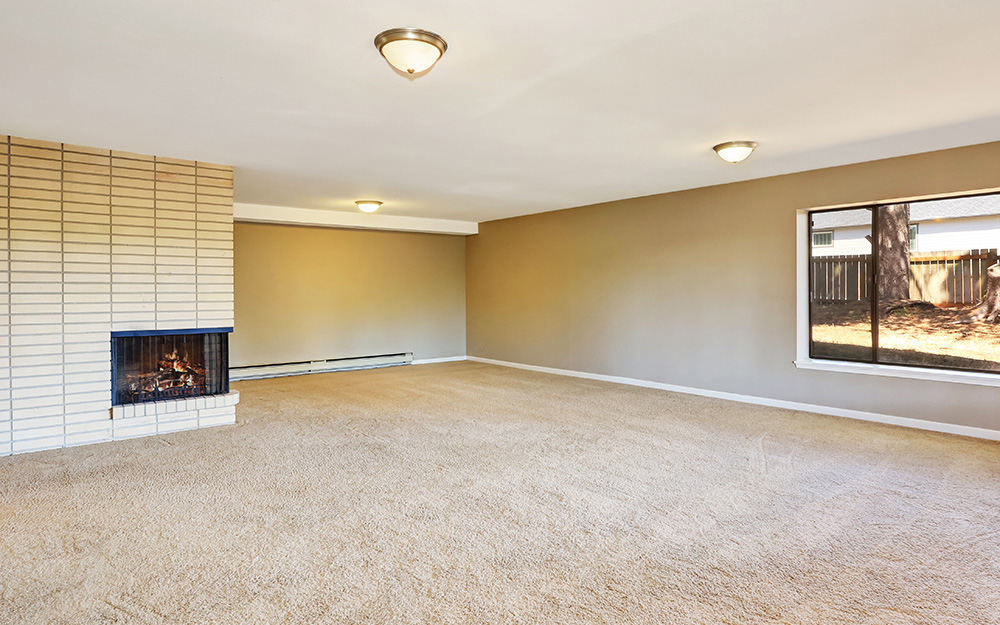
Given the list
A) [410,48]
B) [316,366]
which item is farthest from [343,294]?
[410,48]

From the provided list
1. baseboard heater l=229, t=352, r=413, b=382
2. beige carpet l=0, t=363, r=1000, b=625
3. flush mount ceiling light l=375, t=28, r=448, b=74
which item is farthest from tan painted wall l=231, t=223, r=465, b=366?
flush mount ceiling light l=375, t=28, r=448, b=74

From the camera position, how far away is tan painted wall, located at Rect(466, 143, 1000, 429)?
187 inches

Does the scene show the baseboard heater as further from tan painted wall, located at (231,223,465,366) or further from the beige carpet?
the beige carpet

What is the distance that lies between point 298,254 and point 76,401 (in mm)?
4070

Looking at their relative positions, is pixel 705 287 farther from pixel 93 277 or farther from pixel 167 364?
pixel 93 277

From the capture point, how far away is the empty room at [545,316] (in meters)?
2.29

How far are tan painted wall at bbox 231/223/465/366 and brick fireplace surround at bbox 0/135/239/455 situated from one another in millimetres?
2842

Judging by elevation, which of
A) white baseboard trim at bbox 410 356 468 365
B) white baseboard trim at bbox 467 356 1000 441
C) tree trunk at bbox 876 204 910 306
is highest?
tree trunk at bbox 876 204 910 306

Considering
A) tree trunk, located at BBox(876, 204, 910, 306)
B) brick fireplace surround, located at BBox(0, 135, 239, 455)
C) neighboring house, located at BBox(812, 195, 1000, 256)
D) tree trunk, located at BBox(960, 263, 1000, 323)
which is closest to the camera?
brick fireplace surround, located at BBox(0, 135, 239, 455)

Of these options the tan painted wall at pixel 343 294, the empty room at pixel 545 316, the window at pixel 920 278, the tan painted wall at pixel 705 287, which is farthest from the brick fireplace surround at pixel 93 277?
the window at pixel 920 278

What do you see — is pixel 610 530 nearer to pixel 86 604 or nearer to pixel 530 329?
pixel 86 604

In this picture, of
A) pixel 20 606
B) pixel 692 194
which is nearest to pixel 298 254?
pixel 692 194

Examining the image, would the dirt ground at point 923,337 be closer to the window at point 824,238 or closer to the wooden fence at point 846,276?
the wooden fence at point 846,276

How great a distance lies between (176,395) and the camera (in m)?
4.88
